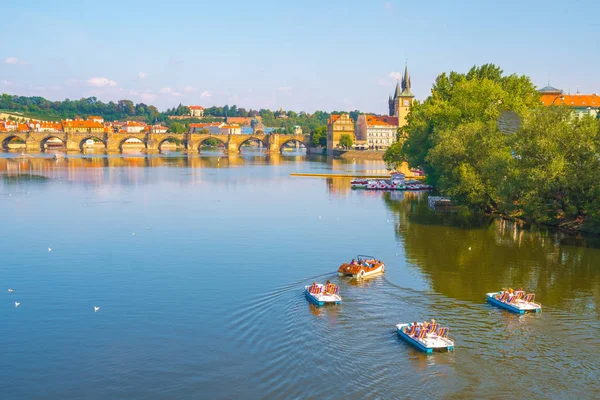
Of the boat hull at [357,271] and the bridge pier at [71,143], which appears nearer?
Result: the boat hull at [357,271]

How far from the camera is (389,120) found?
17575cm

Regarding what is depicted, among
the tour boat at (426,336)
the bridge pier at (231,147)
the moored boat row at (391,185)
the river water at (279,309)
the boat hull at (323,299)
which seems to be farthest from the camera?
the bridge pier at (231,147)

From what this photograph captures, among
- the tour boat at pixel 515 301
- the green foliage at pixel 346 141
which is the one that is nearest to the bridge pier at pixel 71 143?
the green foliage at pixel 346 141

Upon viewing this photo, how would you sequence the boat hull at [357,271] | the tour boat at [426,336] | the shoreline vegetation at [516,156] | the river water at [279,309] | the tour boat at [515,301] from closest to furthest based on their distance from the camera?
the river water at [279,309]
the tour boat at [426,336]
the tour boat at [515,301]
the boat hull at [357,271]
the shoreline vegetation at [516,156]

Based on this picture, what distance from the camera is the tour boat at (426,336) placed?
21594mm

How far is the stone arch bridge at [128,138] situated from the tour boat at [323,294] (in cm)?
15378

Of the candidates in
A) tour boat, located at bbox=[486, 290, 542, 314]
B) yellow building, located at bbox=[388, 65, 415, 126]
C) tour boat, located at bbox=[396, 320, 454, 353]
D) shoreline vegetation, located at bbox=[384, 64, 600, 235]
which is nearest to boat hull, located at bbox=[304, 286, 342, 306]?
tour boat, located at bbox=[396, 320, 454, 353]

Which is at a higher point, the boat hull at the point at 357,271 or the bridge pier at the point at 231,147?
the bridge pier at the point at 231,147

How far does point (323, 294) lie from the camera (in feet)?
88.4

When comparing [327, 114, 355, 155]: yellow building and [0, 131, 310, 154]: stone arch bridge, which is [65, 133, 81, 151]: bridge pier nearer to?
[0, 131, 310, 154]: stone arch bridge

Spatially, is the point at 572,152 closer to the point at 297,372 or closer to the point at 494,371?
the point at 494,371

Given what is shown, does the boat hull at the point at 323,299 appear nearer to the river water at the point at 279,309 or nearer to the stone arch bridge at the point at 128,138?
the river water at the point at 279,309

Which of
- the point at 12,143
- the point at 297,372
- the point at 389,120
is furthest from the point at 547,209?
the point at 12,143

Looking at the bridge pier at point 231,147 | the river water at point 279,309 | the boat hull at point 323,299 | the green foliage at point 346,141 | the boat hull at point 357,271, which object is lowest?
the river water at point 279,309
